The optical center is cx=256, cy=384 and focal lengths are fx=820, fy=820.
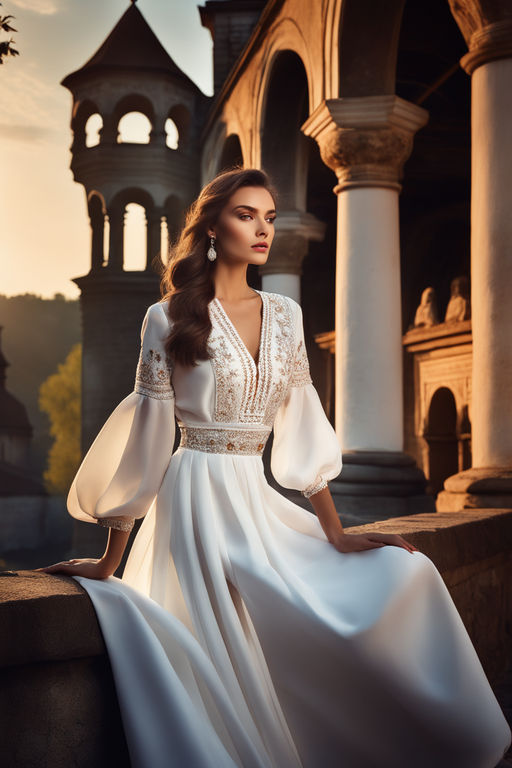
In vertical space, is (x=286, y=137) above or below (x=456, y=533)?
above

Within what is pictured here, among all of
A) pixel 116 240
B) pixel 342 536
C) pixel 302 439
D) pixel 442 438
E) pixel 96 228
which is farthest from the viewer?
pixel 96 228

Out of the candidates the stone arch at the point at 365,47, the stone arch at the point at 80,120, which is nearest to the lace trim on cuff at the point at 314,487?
the stone arch at the point at 365,47

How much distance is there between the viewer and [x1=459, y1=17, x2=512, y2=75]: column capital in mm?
5500

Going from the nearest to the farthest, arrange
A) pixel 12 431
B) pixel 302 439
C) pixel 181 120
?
pixel 302 439
pixel 181 120
pixel 12 431

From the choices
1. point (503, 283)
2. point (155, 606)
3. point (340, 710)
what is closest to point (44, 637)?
point (155, 606)

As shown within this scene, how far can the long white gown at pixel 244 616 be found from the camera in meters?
2.13

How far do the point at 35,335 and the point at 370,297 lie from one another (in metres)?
80.4

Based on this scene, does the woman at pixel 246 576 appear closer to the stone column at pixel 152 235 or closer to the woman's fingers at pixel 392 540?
the woman's fingers at pixel 392 540

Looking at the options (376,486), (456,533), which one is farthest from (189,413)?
(376,486)

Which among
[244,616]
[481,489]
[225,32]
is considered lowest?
[244,616]

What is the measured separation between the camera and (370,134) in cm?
754

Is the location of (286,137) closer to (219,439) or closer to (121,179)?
(121,179)

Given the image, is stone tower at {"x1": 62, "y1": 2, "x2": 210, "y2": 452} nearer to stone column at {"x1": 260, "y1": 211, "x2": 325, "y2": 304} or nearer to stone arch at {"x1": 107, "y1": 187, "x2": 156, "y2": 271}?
stone arch at {"x1": 107, "y1": 187, "x2": 156, "y2": 271}

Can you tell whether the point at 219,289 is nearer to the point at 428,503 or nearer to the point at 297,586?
the point at 297,586
